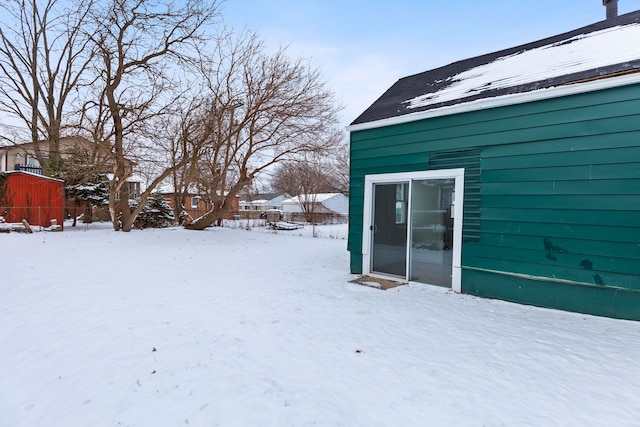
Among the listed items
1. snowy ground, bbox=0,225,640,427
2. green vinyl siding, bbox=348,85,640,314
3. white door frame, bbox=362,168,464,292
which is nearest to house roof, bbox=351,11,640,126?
green vinyl siding, bbox=348,85,640,314

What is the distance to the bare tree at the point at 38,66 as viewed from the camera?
1568 centimetres

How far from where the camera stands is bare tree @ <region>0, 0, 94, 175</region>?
51.4ft

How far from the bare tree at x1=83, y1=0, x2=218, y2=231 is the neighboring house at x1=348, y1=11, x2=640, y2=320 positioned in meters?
9.83

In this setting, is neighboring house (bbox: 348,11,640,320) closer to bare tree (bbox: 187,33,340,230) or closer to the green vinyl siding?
the green vinyl siding

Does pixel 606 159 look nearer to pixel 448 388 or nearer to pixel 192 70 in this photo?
pixel 448 388

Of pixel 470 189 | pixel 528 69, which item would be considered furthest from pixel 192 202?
pixel 528 69

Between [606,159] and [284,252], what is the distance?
24.4 ft

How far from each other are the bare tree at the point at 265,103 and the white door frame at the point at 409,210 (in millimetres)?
8095

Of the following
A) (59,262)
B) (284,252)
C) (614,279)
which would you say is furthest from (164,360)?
(284,252)

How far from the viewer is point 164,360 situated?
2672 mm

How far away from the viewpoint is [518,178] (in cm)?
431

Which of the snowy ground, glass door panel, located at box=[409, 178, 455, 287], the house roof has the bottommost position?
the snowy ground

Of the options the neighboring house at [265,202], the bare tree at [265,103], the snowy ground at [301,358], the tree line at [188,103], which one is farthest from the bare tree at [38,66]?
the neighboring house at [265,202]

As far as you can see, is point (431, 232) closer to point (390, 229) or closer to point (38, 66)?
point (390, 229)
